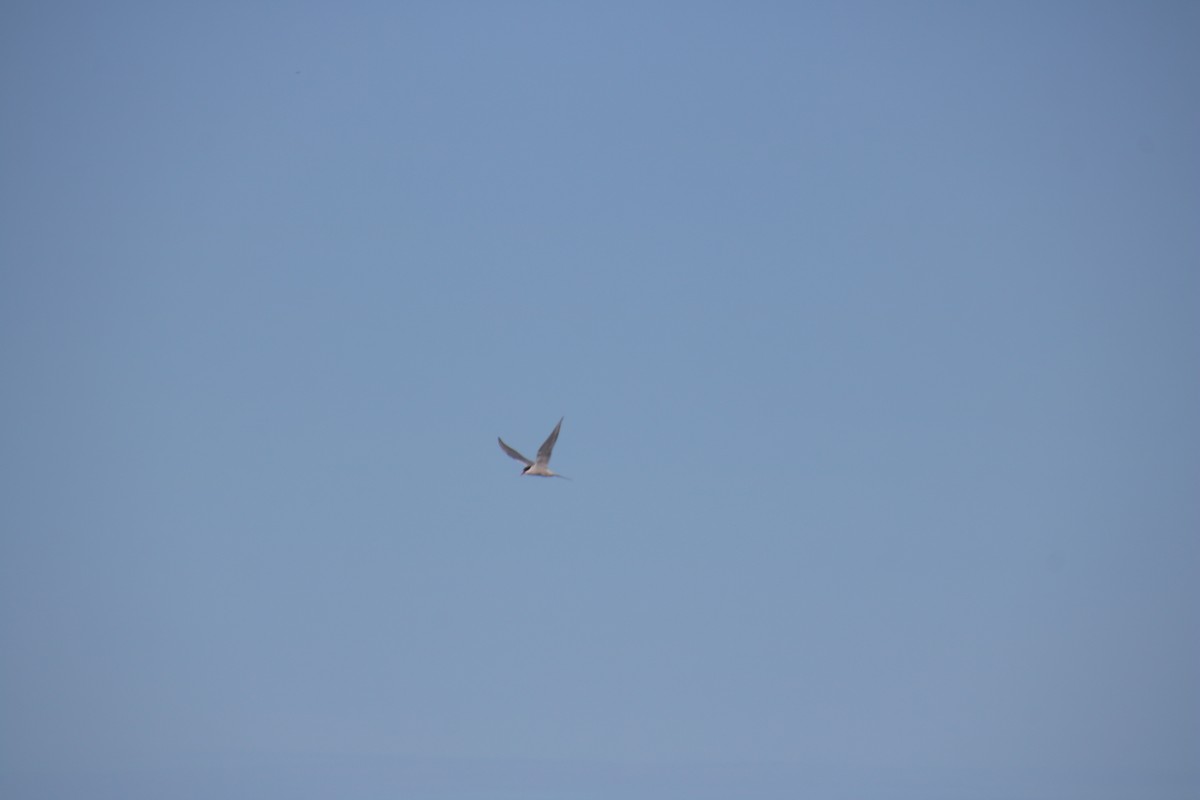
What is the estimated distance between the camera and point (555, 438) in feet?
114
